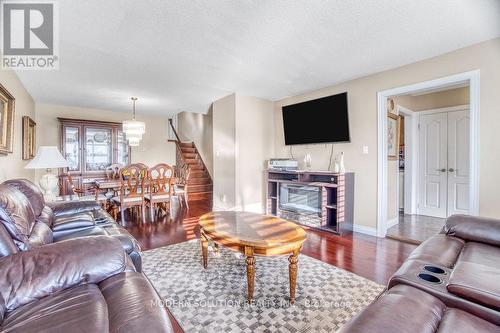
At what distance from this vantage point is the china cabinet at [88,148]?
5586 mm

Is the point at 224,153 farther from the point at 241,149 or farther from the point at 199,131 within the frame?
the point at 199,131

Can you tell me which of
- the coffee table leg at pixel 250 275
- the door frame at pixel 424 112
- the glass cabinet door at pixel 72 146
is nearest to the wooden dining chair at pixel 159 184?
the glass cabinet door at pixel 72 146

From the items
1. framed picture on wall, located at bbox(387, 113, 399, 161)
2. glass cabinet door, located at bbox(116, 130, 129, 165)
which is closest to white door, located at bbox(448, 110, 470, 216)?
framed picture on wall, located at bbox(387, 113, 399, 161)

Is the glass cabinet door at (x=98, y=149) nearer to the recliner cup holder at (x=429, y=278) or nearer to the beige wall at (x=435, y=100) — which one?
the beige wall at (x=435, y=100)

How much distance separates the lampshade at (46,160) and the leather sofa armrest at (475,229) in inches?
166

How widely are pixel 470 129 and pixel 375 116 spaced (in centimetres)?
109

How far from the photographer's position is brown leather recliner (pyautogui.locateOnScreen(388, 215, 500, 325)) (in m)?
1.03

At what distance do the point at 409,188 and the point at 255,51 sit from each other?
4.09m

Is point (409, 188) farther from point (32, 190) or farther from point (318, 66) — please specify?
point (32, 190)

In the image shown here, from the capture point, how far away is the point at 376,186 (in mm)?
3496

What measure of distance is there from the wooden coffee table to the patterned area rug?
5.6 inches

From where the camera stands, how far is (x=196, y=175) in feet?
23.5

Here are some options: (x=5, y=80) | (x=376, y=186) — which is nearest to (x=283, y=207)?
(x=376, y=186)
